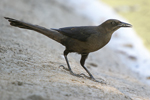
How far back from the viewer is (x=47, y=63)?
371 cm

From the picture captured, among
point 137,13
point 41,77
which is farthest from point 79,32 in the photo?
point 137,13

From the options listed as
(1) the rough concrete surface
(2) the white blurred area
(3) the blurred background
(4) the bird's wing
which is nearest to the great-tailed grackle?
(4) the bird's wing

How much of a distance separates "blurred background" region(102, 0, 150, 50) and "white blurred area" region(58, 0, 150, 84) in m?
0.60

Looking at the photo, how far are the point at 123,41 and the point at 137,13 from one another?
15.4 ft

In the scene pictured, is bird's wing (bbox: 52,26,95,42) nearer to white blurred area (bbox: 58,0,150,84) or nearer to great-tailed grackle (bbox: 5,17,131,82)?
great-tailed grackle (bbox: 5,17,131,82)

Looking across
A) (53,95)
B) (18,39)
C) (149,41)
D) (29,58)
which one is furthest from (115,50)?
(53,95)

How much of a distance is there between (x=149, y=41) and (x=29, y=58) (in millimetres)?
6034

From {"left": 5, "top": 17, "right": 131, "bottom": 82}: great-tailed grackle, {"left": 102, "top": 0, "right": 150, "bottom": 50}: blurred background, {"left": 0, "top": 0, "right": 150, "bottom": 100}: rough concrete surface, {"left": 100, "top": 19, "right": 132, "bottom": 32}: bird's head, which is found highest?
{"left": 102, "top": 0, "right": 150, "bottom": 50}: blurred background

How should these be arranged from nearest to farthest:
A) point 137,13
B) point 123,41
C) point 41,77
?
point 41,77, point 123,41, point 137,13

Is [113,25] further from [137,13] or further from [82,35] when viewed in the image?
[137,13]

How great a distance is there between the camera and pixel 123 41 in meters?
8.05

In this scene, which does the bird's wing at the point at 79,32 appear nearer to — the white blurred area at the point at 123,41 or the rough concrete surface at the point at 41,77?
the rough concrete surface at the point at 41,77

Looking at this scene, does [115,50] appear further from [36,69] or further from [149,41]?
[36,69]

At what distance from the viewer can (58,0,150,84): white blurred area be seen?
628 centimetres
